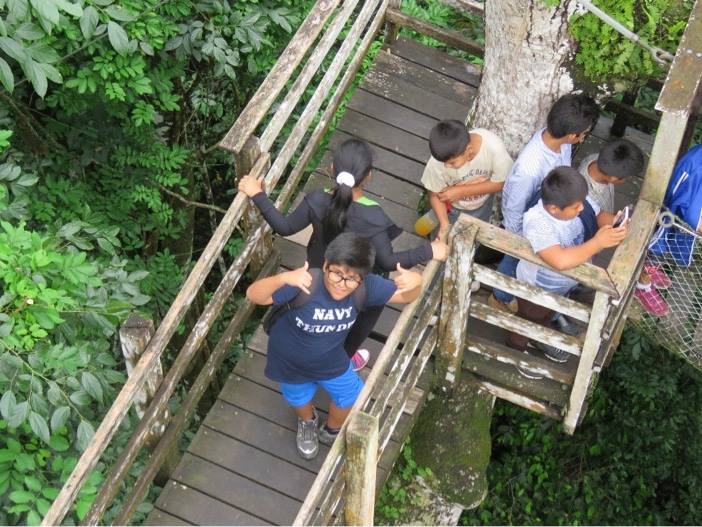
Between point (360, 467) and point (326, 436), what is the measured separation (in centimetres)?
90

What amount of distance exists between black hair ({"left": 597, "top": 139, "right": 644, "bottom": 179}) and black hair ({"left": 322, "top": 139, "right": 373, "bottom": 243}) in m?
1.23

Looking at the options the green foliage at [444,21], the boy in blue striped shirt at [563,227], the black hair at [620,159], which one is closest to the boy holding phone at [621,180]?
the black hair at [620,159]

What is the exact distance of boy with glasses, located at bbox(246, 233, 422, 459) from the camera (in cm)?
400

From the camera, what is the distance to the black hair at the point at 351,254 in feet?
12.9

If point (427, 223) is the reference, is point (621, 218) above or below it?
above

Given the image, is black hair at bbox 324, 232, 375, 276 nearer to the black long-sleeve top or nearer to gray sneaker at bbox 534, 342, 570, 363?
the black long-sleeve top

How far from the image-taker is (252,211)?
508 centimetres

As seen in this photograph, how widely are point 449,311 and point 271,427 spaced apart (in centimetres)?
115

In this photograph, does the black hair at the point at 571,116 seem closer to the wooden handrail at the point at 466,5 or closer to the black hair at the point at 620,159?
the black hair at the point at 620,159

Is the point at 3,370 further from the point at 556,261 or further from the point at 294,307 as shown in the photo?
the point at 556,261

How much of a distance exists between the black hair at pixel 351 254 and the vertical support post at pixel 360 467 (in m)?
0.62

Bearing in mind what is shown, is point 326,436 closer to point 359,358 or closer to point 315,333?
point 359,358

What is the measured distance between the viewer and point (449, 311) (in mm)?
5066

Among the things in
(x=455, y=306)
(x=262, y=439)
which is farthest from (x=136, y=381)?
(x=455, y=306)
